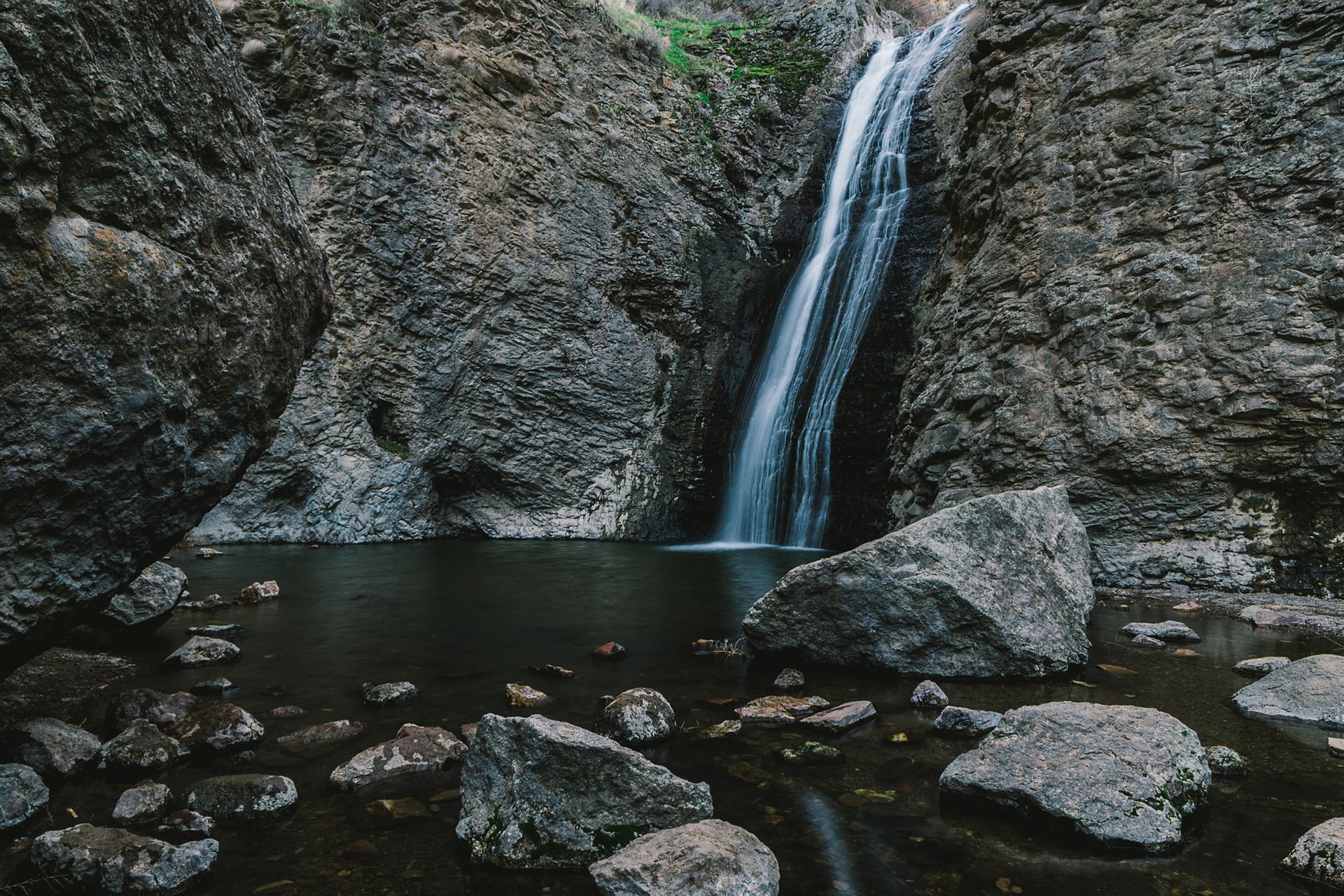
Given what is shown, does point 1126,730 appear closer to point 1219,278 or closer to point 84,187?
point 84,187

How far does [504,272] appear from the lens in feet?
53.9

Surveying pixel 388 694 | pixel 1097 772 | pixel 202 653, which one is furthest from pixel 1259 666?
pixel 202 653

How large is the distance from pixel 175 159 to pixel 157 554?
6.62 ft

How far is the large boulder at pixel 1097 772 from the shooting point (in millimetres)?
2848

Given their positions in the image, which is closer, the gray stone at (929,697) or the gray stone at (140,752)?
the gray stone at (140,752)

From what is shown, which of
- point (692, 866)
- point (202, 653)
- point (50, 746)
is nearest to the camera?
point (692, 866)

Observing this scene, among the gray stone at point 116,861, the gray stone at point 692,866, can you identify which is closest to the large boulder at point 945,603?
the gray stone at point 692,866

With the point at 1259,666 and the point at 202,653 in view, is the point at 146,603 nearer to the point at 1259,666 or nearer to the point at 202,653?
the point at 202,653

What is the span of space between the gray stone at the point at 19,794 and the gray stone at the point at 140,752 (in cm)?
35

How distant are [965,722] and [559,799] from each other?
2.46 metres

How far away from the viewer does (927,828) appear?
299 cm

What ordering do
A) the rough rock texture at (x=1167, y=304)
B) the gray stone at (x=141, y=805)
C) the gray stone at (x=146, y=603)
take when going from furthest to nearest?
the rough rock texture at (x=1167, y=304) → the gray stone at (x=146, y=603) → the gray stone at (x=141, y=805)

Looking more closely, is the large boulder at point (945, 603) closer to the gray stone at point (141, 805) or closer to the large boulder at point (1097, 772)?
the large boulder at point (1097, 772)

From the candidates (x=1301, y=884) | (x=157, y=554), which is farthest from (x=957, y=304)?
(x=157, y=554)
